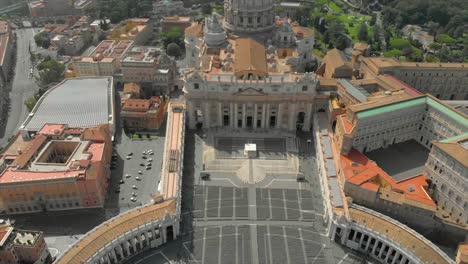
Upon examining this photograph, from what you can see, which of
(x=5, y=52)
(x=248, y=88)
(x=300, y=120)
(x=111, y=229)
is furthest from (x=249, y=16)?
(x=5, y=52)

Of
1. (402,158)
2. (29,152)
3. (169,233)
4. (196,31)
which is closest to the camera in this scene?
(169,233)

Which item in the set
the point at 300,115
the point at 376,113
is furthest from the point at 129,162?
the point at 376,113

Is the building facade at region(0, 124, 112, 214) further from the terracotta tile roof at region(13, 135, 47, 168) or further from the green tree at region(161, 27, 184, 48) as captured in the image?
the green tree at region(161, 27, 184, 48)

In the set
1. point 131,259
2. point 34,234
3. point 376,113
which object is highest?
point 376,113

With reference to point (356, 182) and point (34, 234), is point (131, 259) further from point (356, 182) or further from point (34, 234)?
point (356, 182)

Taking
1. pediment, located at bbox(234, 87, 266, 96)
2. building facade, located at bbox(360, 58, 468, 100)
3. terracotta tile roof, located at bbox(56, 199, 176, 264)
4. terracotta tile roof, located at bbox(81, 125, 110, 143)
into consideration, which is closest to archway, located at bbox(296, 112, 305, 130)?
pediment, located at bbox(234, 87, 266, 96)

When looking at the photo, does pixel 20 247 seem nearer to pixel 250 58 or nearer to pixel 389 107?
pixel 250 58
